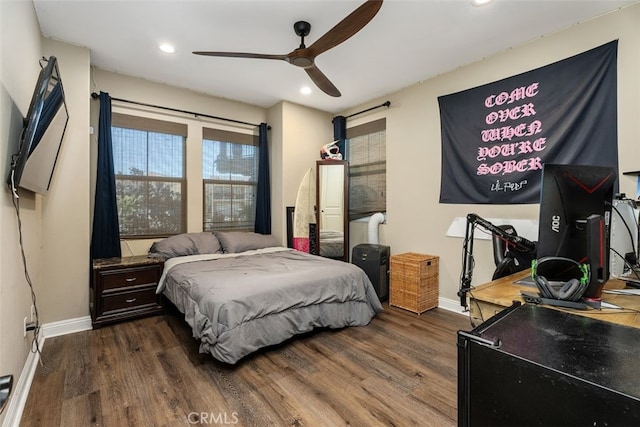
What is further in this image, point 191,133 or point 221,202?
point 221,202

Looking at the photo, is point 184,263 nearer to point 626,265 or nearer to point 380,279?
point 380,279

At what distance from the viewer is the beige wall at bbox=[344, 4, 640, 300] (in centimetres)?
229

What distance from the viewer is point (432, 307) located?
3.45 m

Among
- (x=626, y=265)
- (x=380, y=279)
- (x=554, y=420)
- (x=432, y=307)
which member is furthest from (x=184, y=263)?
(x=626, y=265)

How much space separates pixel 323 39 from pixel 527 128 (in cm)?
213

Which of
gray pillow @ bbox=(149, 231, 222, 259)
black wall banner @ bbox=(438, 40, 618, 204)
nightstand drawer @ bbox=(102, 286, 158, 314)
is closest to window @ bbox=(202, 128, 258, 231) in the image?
gray pillow @ bbox=(149, 231, 222, 259)

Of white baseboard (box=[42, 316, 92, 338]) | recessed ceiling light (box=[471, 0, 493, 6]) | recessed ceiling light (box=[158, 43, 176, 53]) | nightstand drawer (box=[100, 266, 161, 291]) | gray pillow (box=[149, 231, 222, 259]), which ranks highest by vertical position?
recessed ceiling light (box=[158, 43, 176, 53])

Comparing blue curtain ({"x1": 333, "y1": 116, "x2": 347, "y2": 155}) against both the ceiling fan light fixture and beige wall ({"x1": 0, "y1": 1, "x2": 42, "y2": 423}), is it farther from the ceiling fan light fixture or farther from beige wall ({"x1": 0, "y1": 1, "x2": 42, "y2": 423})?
beige wall ({"x1": 0, "y1": 1, "x2": 42, "y2": 423})

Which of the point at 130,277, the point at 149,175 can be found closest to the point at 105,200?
the point at 149,175

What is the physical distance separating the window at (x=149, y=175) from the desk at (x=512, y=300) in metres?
3.58

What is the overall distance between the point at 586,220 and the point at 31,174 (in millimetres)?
2975

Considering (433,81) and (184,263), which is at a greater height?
(433,81)

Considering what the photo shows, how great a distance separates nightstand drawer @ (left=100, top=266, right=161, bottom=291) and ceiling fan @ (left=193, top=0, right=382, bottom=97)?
2.19 metres

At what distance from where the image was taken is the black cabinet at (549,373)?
0.66m
